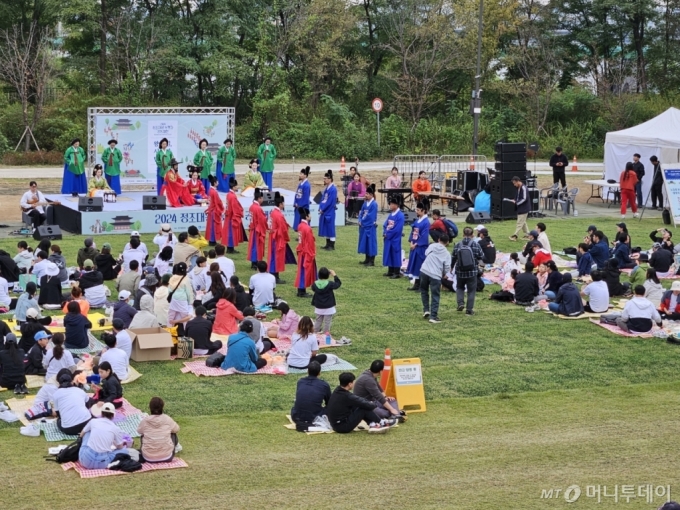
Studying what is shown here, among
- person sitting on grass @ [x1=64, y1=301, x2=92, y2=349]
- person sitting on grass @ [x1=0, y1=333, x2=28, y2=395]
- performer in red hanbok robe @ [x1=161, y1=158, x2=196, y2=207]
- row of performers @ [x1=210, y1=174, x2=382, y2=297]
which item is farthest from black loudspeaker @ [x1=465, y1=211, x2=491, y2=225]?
person sitting on grass @ [x1=0, y1=333, x2=28, y2=395]

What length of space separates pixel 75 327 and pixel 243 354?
8.29ft

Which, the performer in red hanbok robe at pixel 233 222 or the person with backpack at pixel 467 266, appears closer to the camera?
the person with backpack at pixel 467 266

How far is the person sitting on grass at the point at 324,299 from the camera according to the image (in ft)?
54.1

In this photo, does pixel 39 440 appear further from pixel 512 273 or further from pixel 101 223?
pixel 101 223

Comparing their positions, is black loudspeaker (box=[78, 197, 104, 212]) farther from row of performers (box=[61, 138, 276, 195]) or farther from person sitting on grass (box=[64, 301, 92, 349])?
person sitting on grass (box=[64, 301, 92, 349])

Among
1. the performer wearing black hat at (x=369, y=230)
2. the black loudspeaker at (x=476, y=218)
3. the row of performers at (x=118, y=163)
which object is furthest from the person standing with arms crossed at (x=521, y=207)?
the row of performers at (x=118, y=163)

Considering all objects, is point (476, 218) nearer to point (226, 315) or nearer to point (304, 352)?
point (226, 315)

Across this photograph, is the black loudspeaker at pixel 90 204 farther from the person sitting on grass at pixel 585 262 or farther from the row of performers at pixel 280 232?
the person sitting on grass at pixel 585 262

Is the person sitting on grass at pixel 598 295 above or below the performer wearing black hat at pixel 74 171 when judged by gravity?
below

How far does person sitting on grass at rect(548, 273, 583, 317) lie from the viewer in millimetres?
18344

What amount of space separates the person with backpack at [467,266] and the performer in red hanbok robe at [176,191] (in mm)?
10764

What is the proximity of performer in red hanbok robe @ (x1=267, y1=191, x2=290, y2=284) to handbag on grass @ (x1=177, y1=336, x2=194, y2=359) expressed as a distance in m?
5.49

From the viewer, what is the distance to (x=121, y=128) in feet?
102

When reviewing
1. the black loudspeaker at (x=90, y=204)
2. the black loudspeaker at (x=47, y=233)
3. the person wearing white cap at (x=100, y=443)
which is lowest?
the person wearing white cap at (x=100, y=443)
